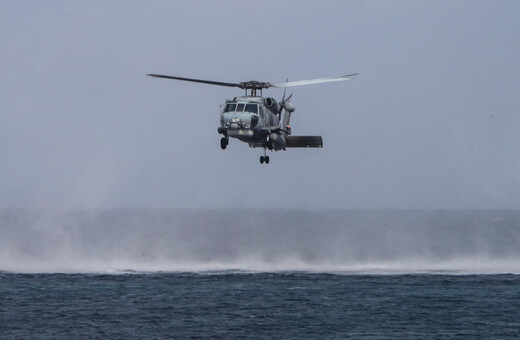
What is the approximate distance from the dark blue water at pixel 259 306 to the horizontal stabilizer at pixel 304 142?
22.1 m

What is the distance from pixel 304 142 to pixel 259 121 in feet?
15.9

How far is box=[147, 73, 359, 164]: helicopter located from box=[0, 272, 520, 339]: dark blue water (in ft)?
74.1

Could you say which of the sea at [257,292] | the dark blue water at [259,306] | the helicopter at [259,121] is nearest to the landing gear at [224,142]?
the helicopter at [259,121]

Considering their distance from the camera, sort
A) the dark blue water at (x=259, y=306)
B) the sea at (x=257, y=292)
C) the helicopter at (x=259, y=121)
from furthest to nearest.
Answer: the sea at (x=257, y=292)
the dark blue water at (x=259, y=306)
the helicopter at (x=259, y=121)

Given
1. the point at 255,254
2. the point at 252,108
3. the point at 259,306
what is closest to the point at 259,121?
the point at 252,108

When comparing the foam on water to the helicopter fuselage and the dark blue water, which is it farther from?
the helicopter fuselage

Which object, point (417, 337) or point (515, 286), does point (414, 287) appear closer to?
point (515, 286)

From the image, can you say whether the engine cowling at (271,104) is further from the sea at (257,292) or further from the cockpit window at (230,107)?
the sea at (257,292)

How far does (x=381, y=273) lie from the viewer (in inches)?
4631

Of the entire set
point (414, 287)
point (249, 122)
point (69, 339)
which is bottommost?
point (69, 339)

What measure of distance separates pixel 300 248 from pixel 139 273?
194ft

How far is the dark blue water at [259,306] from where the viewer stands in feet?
242

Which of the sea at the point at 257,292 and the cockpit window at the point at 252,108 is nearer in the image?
the cockpit window at the point at 252,108

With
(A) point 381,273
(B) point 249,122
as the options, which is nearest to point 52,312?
(B) point 249,122
